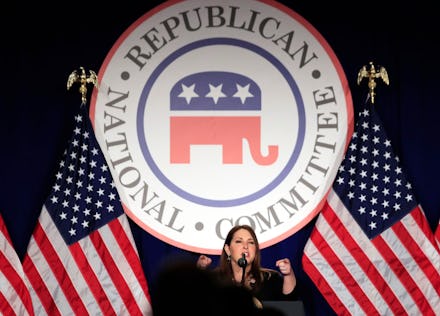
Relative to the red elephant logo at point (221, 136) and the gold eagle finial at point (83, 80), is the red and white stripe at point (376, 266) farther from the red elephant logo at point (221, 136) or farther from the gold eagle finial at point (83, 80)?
the gold eagle finial at point (83, 80)

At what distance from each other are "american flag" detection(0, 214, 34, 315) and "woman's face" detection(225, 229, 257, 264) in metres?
1.20

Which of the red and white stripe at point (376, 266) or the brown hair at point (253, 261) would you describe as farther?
the red and white stripe at point (376, 266)

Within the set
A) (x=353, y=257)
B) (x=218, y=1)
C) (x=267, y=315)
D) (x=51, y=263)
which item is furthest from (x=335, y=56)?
(x=267, y=315)

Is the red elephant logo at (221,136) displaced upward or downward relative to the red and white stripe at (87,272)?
upward

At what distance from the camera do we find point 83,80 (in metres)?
4.57

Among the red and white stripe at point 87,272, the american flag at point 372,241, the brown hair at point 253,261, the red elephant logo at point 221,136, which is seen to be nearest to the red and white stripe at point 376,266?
the american flag at point 372,241

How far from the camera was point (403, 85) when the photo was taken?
457 cm

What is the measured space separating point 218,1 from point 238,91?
52 cm

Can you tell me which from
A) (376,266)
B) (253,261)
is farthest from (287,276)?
(376,266)

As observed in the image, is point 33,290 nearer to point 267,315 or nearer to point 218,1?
point 218,1

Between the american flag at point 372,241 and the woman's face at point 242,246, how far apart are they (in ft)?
1.52

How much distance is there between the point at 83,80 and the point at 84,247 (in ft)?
3.02

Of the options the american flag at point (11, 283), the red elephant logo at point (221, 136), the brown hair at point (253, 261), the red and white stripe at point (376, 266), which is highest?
the red elephant logo at point (221, 136)

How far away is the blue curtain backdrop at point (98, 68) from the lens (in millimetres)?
4566
